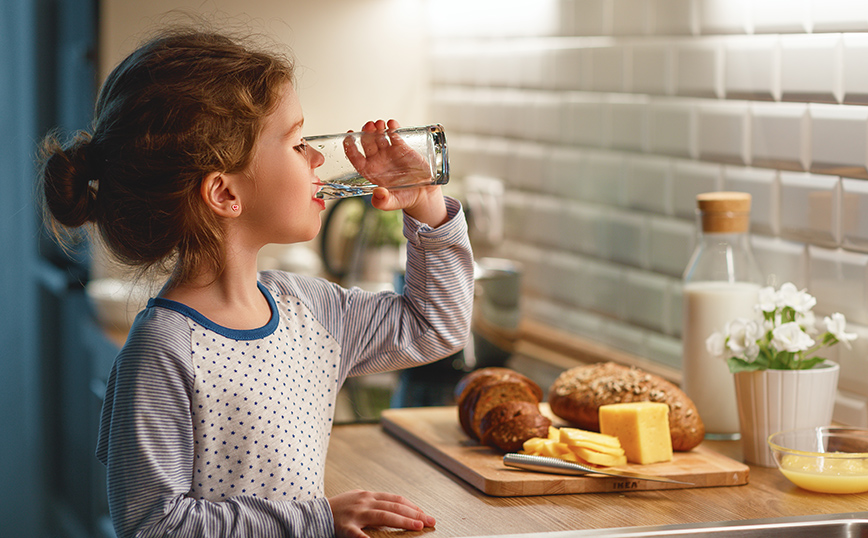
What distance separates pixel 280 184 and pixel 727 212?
0.61 meters

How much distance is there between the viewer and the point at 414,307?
3.72 feet

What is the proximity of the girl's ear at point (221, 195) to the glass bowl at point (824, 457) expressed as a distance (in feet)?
2.10

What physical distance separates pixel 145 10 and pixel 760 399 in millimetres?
1545

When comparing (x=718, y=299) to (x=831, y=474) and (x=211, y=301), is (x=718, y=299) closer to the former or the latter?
(x=831, y=474)

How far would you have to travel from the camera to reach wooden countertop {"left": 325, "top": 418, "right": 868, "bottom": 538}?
3.09 feet

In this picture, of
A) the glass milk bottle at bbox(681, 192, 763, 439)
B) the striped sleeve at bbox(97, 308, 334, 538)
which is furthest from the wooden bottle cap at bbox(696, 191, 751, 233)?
the striped sleeve at bbox(97, 308, 334, 538)

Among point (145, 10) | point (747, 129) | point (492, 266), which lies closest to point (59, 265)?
point (145, 10)

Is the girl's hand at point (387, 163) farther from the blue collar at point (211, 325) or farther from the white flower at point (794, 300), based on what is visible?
the white flower at point (794, 300)

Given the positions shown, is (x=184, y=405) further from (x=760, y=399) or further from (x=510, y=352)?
(x=510, y=352)

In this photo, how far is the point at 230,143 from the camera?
3.12 feet

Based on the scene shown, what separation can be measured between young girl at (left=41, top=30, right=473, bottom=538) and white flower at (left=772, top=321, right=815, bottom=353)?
0.47 metres

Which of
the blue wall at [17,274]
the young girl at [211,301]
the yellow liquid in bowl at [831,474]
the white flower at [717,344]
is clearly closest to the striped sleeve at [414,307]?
the young girl at [211,301]

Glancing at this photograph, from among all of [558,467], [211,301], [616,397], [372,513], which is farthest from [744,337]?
[211,301]

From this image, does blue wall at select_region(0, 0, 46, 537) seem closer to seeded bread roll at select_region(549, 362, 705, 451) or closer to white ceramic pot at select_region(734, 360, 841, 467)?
seeded bread roll at select_region(549, 362, 705, 451)
